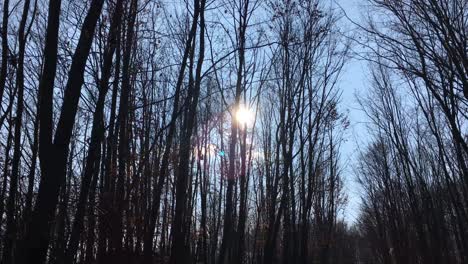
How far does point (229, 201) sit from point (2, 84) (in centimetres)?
568

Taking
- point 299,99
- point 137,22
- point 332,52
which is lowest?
point 137,22

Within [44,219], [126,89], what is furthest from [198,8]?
[44,219]

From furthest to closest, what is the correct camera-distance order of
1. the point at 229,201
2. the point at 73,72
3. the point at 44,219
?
the point at 229,201 < the point at 73,72 < the point at 44,219

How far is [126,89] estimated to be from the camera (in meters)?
7.28

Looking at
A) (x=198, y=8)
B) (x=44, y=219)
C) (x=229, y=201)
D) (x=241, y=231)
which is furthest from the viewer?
(x=241, y=231)

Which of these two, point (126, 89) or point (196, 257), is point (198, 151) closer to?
point (196, 257)

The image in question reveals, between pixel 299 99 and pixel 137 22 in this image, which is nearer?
pixel 137 22

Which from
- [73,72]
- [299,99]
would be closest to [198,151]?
[299,99]

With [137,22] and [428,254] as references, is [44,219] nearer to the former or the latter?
[137,22]

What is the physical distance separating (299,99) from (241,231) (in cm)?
509

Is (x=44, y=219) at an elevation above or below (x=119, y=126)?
below

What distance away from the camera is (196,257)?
17.0 meters

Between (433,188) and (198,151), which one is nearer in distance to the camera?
(198,151)

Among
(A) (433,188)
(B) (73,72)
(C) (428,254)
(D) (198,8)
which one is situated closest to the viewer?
(B) (73,72)
